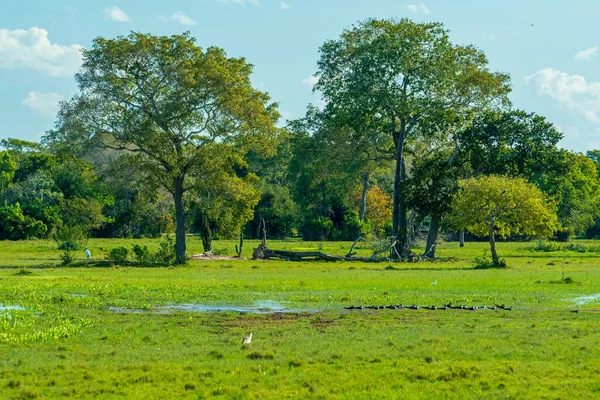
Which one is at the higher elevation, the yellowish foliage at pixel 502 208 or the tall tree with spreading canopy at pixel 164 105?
the tall tree with spreading canopy at pixel 164 105

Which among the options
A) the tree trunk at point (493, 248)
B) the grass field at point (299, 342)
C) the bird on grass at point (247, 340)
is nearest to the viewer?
the grass field at point (299, 342)

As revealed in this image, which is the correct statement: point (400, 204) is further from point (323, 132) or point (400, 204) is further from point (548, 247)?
point (548, 247)

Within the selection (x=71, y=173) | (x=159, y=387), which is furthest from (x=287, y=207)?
(x=159, y=387)

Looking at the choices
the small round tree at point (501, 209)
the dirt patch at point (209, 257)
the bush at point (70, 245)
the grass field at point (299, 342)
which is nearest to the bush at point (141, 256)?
the dirt patch at point (209, 257)

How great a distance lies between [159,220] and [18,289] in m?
60.7

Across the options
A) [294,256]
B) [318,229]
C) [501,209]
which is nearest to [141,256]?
[294,256]

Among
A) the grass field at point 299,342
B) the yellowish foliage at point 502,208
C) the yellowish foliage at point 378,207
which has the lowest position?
the grass field at point 299,342

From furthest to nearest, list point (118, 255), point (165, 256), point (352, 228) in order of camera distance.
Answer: point (352, 228)
point (165, 256)
point (118, 255)

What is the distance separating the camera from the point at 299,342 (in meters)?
18.7

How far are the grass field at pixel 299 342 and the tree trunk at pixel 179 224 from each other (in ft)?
Result: 52.6

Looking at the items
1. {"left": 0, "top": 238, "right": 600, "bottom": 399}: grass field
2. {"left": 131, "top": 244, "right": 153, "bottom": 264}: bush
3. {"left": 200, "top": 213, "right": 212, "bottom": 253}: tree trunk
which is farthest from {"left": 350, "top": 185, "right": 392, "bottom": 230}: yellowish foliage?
{"left": 0, "top": 238, "right": 600, "bottom": 399}: grass field

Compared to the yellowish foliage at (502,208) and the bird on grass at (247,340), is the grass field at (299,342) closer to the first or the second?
the bird on grass at (247,340)

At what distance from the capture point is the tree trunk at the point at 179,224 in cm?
5309

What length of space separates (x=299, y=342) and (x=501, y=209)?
3520 cm
